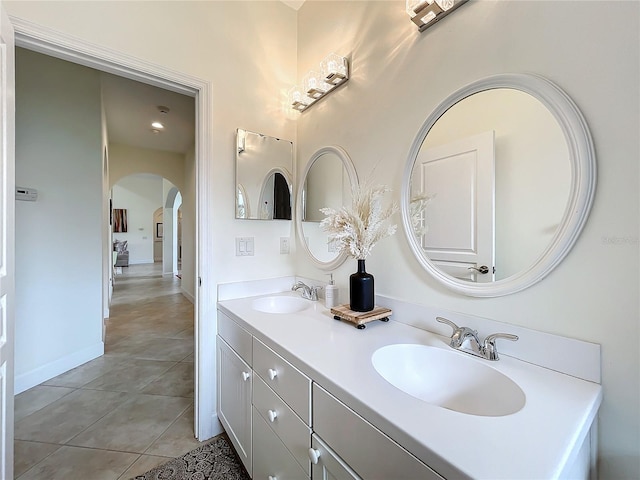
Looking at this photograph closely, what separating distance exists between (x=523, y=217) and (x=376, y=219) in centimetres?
52

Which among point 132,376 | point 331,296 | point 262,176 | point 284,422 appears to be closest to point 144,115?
point 262,176

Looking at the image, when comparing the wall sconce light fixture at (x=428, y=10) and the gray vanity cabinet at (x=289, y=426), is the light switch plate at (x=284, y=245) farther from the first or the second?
the wall sconce light fixture at (x=428, y=10)

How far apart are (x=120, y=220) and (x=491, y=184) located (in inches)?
454

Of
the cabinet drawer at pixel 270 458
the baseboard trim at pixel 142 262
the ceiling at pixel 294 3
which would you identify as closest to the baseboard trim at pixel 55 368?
the cabinet drawer at pixel 270 458

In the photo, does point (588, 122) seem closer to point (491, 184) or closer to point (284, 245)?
point (491, 184)

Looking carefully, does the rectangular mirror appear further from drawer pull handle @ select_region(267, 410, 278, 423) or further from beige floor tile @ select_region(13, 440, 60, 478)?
beige floor tile @ select_region(13, 440, 60, 478)

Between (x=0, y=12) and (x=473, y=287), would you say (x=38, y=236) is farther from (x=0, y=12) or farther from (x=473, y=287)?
(x=473, y=287)

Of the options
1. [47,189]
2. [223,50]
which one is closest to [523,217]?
[223,50]

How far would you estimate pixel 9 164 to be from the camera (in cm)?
108

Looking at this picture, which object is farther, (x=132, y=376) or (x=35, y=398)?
(x=132, y=376)

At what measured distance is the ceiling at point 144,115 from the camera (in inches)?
109

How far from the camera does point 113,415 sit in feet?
6.06

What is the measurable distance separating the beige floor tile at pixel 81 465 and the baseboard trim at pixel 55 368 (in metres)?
0.99

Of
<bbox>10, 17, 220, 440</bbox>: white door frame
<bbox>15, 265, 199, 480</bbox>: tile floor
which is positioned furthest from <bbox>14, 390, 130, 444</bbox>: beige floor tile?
<bbox>10, 17, 220, 440</bbox>: white door frame
